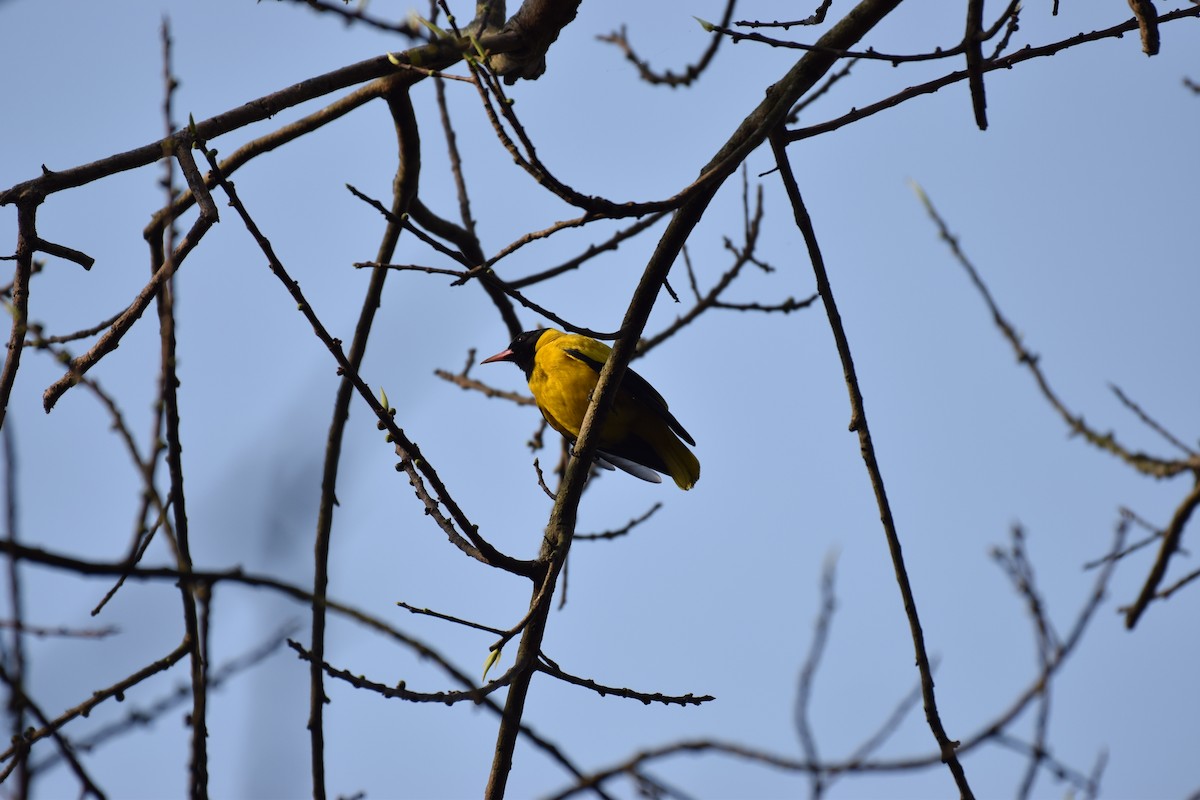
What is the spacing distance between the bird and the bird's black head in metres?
0.03

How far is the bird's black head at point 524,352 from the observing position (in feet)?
18.4

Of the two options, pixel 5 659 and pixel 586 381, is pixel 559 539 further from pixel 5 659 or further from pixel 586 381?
pixel 586 381

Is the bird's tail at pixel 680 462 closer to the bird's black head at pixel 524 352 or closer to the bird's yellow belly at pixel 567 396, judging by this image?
the bird's yellow belly at pixel 567 396

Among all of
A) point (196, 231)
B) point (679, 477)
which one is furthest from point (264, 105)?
point (679, 477)

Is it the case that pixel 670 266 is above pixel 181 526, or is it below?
above

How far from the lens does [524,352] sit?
5.71 meters

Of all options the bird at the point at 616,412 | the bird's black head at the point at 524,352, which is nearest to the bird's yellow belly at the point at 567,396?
the bird at the point at 616,412

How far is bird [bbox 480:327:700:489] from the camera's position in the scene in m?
5.04

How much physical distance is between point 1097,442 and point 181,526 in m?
2.28

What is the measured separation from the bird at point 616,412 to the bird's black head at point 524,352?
3 cm

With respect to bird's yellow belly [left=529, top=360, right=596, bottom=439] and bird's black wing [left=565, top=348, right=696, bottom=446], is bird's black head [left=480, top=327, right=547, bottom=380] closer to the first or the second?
bird's yellow belly [left=529, top=360, right=596, bottom=439]

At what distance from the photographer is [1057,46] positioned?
266 cm

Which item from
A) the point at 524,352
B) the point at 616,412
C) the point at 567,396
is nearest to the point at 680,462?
the point at 616,412

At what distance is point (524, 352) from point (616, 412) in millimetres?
805
